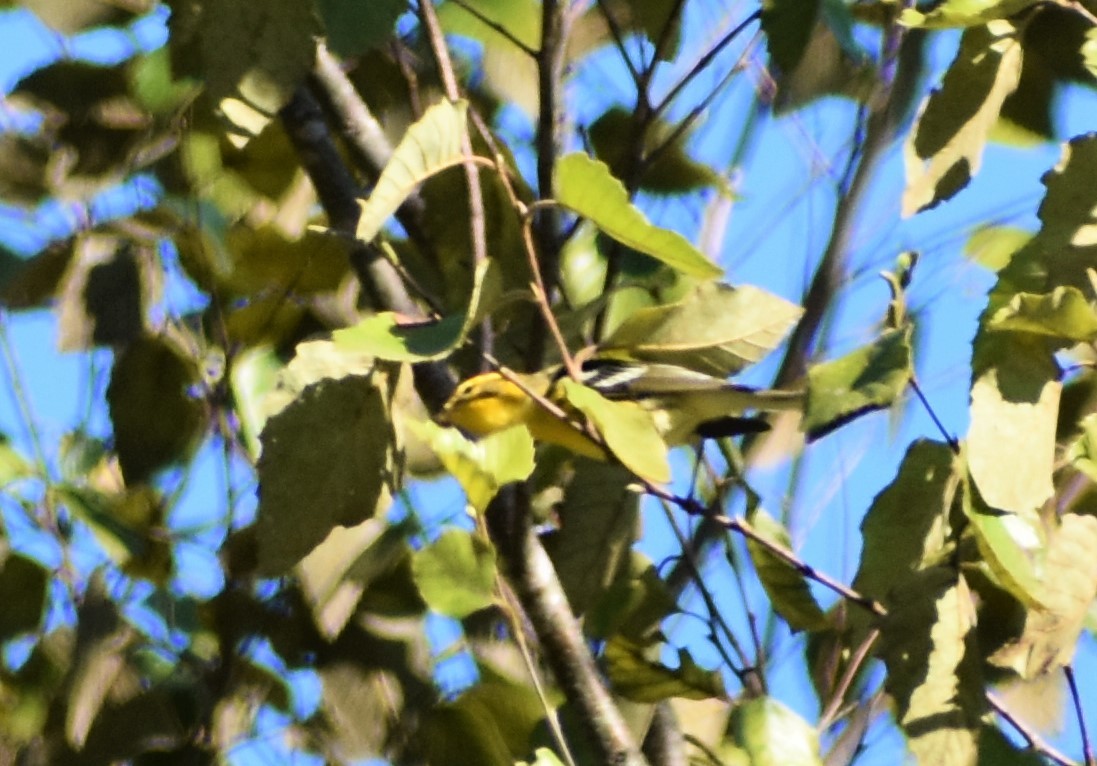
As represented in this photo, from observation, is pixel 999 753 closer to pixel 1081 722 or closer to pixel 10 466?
pixel 1081 722

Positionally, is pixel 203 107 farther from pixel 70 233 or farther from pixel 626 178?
pixel 626 178

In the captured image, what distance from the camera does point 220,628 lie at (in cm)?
114

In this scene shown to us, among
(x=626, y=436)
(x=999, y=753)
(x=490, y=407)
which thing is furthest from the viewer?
(x=490, y=407)

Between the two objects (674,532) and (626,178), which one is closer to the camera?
(626,178)

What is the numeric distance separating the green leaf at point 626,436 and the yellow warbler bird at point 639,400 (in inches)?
2.2

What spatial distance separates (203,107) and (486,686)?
0.54m

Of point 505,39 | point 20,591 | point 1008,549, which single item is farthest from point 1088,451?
point 20,591

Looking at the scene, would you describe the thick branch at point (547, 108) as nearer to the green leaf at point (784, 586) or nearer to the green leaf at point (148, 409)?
the green leaf at point (784, 586)

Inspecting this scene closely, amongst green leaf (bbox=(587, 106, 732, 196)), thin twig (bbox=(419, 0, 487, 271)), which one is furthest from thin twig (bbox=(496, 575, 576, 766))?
green leaf (bbox=(587, 106, 732, 196))

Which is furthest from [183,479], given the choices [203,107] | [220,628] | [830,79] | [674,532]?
[830,79]

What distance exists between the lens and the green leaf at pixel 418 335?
0.66m

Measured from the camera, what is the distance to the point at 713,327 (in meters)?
0.81

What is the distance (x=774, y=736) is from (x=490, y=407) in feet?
2.14

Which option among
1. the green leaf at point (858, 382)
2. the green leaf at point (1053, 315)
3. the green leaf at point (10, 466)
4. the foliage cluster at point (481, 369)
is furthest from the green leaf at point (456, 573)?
the green leaf at point (10, 466)
